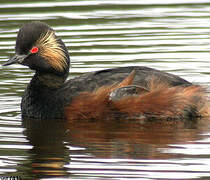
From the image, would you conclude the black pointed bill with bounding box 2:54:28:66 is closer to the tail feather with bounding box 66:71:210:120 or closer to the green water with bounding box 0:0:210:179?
the green water with bounding box 0:0:210:179

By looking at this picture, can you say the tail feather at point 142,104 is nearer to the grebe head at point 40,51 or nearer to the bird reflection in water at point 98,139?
the bird reflection in water at point 98,139

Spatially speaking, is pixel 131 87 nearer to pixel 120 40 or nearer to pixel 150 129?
pixel 150 129

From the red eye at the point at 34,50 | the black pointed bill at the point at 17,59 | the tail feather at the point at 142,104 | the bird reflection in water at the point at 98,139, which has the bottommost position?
the bird reflection in water at the point at 98,139

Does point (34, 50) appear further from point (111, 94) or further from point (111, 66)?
point (111, 66)

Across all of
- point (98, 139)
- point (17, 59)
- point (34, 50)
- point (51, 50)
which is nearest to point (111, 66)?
point (51, 50)

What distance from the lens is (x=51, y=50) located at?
1098 centimetres

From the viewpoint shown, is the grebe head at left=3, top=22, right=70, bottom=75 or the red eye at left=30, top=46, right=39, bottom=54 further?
the red eye at left=30, top=46, right=39, bottom=54

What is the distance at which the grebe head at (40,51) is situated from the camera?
10.7 m

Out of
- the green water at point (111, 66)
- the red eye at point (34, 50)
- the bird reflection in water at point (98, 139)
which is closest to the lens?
the green water at point (111, 66)

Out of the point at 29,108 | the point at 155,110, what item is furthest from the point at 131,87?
the point at 29,108

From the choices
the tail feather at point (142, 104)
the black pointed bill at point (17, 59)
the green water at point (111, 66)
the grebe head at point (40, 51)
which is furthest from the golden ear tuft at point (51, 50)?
the green water at point (111, 66)

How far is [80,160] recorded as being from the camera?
28.2ft

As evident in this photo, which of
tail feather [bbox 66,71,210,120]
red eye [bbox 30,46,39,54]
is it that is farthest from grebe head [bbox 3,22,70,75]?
tail feather [bbox 66,71,210,120]

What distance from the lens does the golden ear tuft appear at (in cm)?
1095
